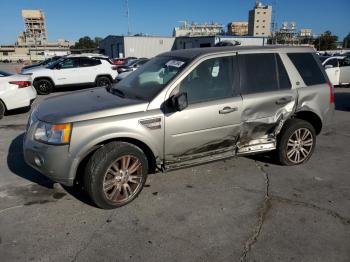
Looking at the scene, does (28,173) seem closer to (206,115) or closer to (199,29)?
(206,115)

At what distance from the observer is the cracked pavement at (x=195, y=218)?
2.92 meters

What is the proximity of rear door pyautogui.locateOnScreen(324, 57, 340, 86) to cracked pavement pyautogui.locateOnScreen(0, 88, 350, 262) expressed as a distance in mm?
10442

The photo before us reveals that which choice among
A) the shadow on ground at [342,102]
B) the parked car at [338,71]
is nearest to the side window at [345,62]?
the parked car at [338,71]

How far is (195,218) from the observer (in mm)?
3463

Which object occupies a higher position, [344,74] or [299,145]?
[344,74]

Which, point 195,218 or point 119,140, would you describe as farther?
Answer: point 119,140

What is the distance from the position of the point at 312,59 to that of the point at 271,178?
6.72ft

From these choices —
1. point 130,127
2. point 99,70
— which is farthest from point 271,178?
point 99,70

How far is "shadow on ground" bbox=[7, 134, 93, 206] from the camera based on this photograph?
3986 millimetres

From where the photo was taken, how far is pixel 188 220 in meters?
3.43

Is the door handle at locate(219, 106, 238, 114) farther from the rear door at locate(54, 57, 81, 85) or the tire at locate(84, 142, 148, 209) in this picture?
the rear door at locate(54, 57, 81, 85)

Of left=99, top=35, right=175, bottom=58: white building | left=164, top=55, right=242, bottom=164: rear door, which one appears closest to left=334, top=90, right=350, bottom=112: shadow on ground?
left=164, top=55, right=242, bottom=164: rear door

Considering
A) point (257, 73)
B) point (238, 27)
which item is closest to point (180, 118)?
point (257, 73)

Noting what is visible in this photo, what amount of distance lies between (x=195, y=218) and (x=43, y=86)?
11790 mm
